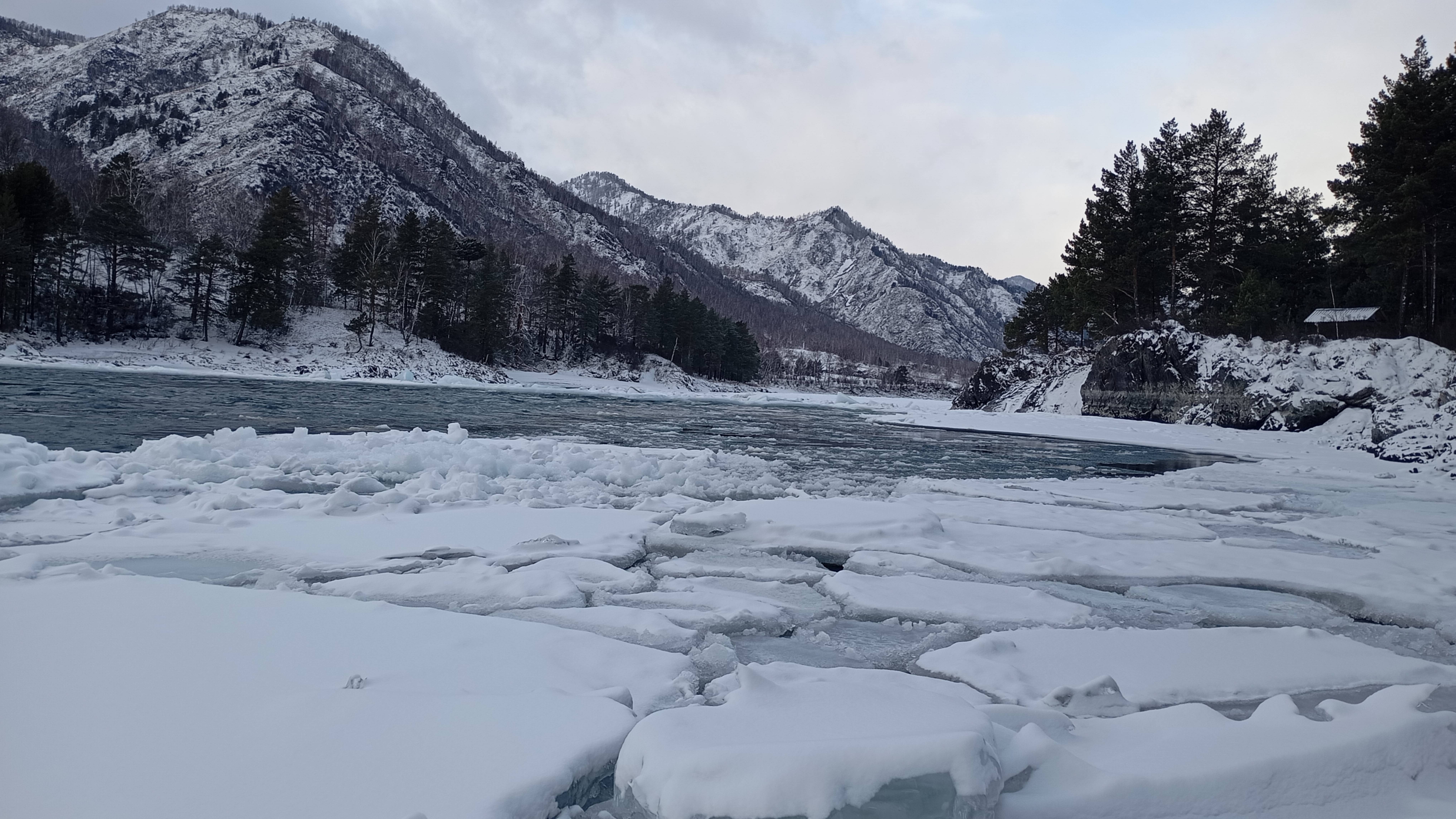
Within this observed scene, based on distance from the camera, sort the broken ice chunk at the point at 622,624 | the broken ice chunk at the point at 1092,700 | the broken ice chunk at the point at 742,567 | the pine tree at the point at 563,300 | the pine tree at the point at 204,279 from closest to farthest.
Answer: the broken ice chunk at the point at 1092,700 → the broken ice chunk at the point at 622,624 → the broken ice chunk at the point at 742,567 → the pine tree at the point at 204,279 → the pine tree at the point at 563,300

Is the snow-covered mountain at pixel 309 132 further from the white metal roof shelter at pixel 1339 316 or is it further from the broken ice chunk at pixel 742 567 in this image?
the broken ice chunk at pixel 742 567

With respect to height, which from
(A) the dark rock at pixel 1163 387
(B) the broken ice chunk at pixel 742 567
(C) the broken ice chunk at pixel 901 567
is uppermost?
(A) the dark rock at pixel 1163 387

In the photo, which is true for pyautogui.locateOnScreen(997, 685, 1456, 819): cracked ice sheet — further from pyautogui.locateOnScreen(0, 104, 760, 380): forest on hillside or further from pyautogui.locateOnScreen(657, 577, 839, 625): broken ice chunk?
pyautogui.locateOnScreen(0, 104, 760, 380): forest on hillside

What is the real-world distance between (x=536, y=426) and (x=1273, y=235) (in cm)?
3553

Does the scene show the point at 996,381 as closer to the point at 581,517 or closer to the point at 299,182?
the point at 581,517

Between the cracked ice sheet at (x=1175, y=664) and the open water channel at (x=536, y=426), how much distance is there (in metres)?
6.14

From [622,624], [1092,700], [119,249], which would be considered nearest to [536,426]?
[622,624]

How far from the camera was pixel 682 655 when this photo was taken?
3016 millimetres

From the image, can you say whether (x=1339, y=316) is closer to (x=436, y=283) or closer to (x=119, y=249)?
(x=436, y=283)

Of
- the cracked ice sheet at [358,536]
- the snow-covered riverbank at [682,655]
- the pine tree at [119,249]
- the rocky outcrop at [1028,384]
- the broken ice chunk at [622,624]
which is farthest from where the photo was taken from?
the pine tree at [119,249]

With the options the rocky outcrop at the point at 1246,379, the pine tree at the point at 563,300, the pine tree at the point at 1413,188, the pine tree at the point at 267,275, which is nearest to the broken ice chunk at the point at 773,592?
the rocky outcrop at the point at 1246,379

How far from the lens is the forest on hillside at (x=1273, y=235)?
21.5 m

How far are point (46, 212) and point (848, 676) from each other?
5612 cm

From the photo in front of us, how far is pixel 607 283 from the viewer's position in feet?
218
